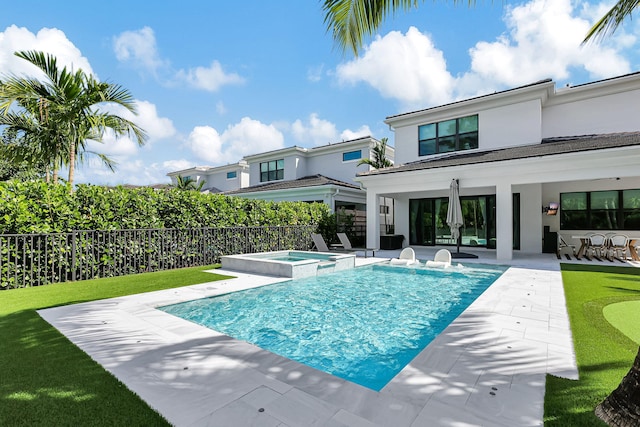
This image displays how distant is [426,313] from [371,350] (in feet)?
7.43

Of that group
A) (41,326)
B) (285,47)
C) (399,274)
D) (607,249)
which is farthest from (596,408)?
(607,249)

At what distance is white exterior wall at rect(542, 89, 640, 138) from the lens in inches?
561

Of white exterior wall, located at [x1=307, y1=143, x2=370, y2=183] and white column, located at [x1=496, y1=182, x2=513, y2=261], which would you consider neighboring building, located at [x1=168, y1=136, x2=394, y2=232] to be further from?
white column, located at [x1=496, y1=182, x2=513, y2=261]

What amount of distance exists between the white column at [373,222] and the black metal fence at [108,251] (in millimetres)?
6060

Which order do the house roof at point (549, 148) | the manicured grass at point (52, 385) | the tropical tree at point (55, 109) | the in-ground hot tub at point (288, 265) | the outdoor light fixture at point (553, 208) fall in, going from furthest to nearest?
the outdoor light fixture at point (553, 208)
the house roof at point (549, 148)
the in-ground hot tub at point (288, 265)
the tropical tree at point (55, 109)
the manicured grass at point (52, 385)

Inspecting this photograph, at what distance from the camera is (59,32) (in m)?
11.5

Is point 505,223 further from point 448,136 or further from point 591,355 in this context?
point 591,355

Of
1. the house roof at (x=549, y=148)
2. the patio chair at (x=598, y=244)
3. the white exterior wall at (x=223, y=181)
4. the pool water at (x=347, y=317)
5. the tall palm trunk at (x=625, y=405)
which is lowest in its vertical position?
the pool water at (x=347, y=317)

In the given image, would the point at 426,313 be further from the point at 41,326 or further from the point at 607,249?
the point at 607,249

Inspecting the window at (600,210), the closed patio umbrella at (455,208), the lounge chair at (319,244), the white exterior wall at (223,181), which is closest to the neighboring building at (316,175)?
the lounge chair at (319,244)

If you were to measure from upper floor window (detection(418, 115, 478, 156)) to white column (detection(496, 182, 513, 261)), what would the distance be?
4.58 meters

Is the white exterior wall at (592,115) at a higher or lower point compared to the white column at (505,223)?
higher

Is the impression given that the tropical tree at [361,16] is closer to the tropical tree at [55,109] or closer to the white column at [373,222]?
the tropical tree at [55,109]

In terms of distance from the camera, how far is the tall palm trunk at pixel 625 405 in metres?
2.40
